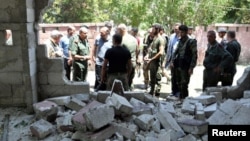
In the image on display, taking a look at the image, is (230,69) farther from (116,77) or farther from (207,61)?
(116,77)

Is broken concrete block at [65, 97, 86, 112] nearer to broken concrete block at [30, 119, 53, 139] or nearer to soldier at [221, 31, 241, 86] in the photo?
broken concrete block at [30, 119, 53, 139]

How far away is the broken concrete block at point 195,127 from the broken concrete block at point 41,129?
1984 millimetres

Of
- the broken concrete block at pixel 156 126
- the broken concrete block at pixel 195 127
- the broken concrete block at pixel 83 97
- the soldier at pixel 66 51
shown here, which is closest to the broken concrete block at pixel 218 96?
the broken concrete block at pixel 195 127

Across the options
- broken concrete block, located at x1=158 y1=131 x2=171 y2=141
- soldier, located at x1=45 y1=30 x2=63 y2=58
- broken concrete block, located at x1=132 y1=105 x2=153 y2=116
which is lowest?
broken concrete block, located at x1=158 y1=131 x2=171 y2=141

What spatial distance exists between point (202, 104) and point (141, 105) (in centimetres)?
111

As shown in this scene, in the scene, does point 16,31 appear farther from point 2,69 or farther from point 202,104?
point 202,104

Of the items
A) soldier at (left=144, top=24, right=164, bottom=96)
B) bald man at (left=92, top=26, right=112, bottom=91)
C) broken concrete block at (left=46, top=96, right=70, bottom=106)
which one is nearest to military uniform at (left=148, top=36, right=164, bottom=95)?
soldier at (left=144, top=24, right=164, bottom=96)

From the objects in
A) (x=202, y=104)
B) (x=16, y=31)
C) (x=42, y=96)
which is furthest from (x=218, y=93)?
(x=16, y=31)

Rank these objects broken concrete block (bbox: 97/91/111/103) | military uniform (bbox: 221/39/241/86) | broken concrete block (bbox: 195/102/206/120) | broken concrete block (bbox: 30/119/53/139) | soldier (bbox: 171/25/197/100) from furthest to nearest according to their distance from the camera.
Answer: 1. military uniform (bbox: 221/39/241/86)
2. soldier (bbox: 171/25/197/100)
3. broken concrete block (bbox: 97/91/111/103)
4. broken concrete block (bbox: 195/102/206/120)
5. broken concrete block (bbox: 30/119/53/139)

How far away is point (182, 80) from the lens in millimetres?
6746

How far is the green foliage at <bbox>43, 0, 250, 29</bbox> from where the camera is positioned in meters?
13.0

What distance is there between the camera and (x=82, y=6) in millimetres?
16531

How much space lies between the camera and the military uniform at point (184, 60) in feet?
21.1

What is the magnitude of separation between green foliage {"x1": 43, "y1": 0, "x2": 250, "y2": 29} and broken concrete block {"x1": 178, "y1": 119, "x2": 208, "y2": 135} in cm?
850
